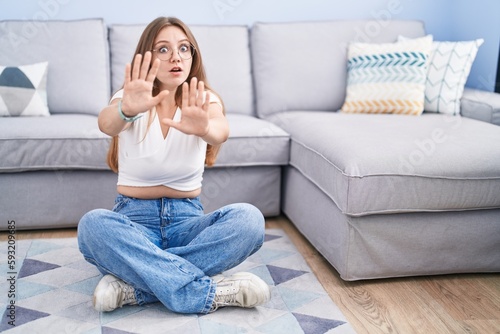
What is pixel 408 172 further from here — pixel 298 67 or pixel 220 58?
pixel 220 58

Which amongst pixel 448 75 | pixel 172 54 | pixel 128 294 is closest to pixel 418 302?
pixel 128 294

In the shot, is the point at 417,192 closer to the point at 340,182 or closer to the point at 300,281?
the point at 340,182

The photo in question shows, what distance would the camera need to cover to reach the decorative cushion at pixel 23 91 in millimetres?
2596

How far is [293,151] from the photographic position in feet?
8.19

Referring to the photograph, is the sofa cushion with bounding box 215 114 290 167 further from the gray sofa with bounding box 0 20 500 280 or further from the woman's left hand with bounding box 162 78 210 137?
the woman's left hand with bounding box 162 78 210 137

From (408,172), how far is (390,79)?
103cm

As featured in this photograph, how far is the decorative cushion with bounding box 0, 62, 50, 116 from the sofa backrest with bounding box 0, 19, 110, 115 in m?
0.09

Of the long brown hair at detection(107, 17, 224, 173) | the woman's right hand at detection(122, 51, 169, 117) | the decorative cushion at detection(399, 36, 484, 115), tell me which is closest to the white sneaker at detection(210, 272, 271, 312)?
the long brown hair at detection(107, 17, 224, 173)

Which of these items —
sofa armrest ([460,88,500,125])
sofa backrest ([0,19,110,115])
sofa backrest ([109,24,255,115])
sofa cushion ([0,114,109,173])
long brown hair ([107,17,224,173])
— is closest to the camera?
long brown hair ([107,17,224,173])

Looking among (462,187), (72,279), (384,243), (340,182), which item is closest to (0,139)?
(72,279)

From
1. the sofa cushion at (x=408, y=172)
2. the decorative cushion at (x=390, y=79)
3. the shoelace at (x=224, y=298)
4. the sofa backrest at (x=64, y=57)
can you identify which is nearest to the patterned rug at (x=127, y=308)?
the shoelace at (x=224, y=298)

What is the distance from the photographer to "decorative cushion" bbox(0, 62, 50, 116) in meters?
2.60

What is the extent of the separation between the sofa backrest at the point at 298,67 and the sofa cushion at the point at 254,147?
1.63ft

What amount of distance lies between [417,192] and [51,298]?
119 centimetres
